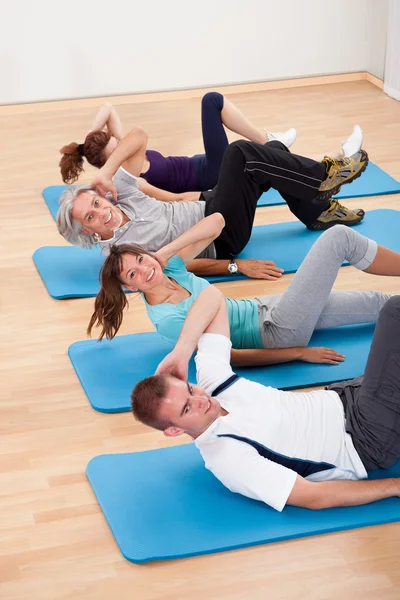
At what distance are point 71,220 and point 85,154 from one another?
69 centimetres

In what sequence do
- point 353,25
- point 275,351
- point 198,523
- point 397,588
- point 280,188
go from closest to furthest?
point 397,588 → point 198,523 → point 275,351 → point 280,188 → point 353,25

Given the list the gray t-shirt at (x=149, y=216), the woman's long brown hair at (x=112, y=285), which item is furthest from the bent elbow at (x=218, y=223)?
the woman's long brown hair at (x=112, y=285)

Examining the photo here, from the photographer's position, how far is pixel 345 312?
148 inches

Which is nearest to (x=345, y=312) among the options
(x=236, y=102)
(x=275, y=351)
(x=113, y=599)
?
(x=275, y=351)

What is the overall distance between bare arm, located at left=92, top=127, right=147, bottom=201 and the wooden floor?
20.6 inches

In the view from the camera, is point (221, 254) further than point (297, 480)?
Yes

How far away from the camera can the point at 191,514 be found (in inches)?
113

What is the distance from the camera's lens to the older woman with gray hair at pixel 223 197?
4.21 metres

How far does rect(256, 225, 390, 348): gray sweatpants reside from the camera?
Answer: 3.47m

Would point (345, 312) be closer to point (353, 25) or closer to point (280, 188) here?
point (280, 188)

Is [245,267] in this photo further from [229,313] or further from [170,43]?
[170,43]

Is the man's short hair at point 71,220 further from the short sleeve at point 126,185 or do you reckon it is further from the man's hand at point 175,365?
the man's hand at point 175,365

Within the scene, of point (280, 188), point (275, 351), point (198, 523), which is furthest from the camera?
point (280, 188)

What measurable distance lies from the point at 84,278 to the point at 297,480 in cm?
203
